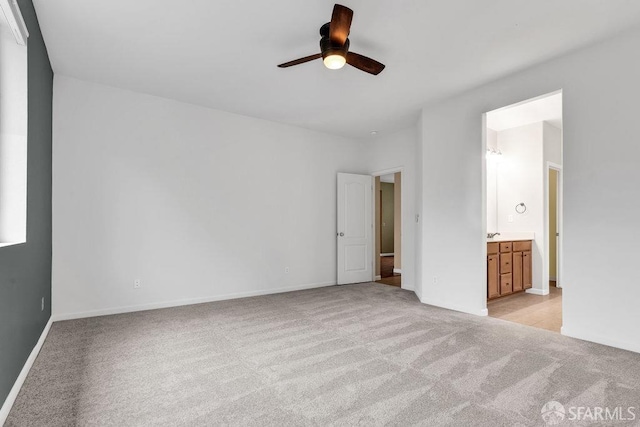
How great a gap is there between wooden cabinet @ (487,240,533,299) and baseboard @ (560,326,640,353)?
145 cm

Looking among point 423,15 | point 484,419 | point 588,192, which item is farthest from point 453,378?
point 423,15

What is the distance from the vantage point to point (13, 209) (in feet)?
7.72

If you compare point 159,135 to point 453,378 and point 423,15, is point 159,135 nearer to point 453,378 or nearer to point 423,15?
point 423,15

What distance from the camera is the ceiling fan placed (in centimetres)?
226

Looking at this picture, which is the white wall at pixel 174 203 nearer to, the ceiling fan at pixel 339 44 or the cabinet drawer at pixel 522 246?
the ceiling fan at pixel 339 44

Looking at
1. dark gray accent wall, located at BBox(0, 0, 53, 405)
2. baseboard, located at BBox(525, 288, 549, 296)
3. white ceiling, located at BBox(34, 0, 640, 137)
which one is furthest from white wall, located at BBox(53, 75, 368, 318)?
baseboard, located at BBox(525, 288, 549, 296)

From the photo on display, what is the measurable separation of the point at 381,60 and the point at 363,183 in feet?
10.4

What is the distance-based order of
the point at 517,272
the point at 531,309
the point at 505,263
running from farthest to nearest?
the point at 517,272, the point at 505,263, the point at 531,309

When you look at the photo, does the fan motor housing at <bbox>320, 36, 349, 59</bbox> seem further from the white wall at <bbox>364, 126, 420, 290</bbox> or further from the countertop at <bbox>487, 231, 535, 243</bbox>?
the countertop at <bbox>487, 231, 535, 243</bbox>

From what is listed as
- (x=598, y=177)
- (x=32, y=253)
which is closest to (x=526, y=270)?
(x=598, y=177)

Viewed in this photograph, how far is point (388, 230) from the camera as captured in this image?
1130cm

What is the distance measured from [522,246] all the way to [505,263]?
0.60 metres

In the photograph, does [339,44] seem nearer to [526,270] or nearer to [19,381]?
[19,381]

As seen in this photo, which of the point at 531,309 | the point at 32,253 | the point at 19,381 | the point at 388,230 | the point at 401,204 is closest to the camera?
the point at 19,381
